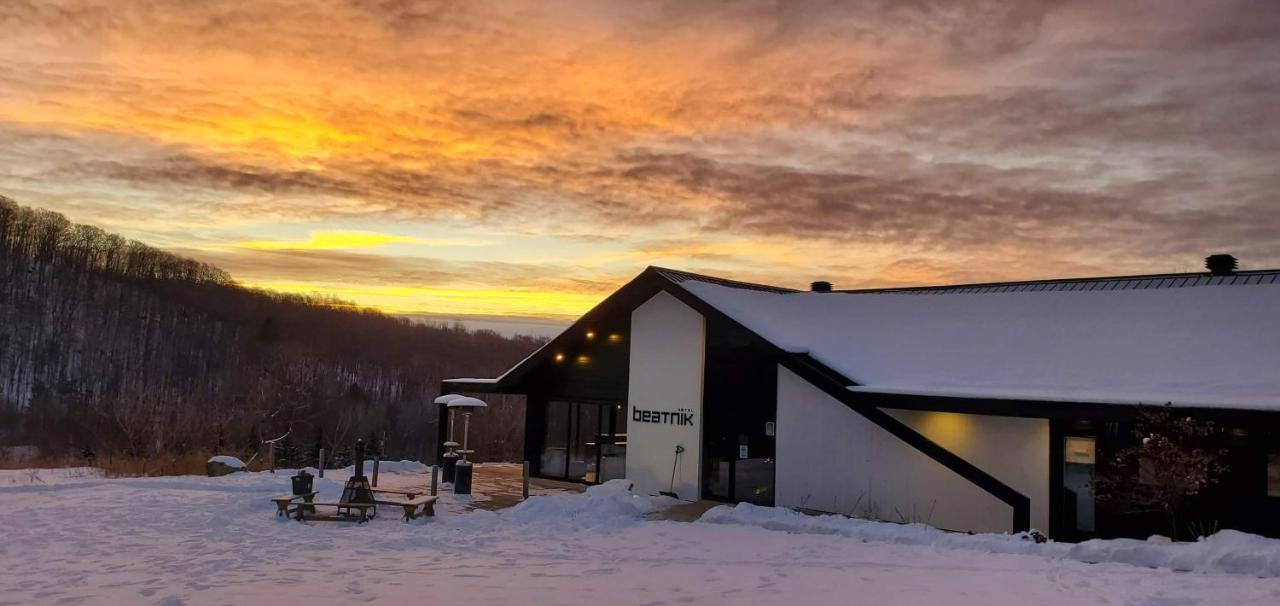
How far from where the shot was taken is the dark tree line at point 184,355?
52.1 meters

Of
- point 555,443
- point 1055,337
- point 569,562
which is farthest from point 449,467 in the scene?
point 1055,337

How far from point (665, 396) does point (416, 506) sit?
6.27 meters

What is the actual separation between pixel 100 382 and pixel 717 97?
7318 cm

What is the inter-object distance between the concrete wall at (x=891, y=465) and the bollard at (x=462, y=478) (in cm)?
623

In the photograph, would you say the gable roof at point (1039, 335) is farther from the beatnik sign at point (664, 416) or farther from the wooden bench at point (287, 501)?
the wooden bench at point (287, 501)

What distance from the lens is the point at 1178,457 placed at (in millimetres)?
11031

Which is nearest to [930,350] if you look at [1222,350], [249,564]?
[1222,350]

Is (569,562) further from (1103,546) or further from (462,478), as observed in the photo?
(462,478)

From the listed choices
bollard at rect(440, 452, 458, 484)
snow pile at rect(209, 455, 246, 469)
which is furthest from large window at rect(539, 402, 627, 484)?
snow pile at rect(209, 455, 246, 469)

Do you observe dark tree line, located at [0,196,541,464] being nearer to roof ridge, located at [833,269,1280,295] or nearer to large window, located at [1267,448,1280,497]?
roof ridge, located at [833,269,1280,295]

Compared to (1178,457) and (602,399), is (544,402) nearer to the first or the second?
(602,399)

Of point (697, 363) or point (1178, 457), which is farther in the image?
point (697, 363)

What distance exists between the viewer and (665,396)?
1798 cm

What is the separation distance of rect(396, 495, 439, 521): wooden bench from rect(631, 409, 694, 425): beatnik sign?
18.2 ft
